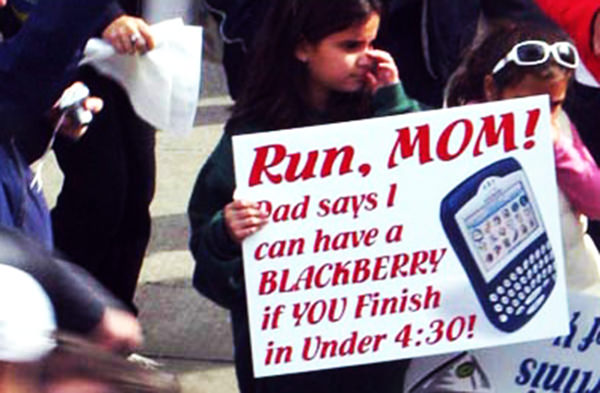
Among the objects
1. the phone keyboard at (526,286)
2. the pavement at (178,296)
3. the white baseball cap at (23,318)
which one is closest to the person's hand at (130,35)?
the pavement at (178,296)

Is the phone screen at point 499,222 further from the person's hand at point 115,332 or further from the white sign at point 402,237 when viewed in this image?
the person's hand at point 115,332

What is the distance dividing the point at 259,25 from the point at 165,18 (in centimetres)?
31

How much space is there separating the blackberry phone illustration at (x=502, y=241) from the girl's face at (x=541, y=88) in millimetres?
352

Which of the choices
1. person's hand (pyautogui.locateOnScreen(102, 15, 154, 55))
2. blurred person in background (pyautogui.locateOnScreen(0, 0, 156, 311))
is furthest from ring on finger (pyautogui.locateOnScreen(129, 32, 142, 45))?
blurred person in background (pyautogui.locateOnScreen(0, 0, 156, 311))

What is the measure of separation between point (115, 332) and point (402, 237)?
1.42 meters

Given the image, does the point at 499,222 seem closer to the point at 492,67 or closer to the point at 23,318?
the point at 492,67

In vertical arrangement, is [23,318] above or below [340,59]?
above

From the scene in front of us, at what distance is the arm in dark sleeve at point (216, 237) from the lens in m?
4.04

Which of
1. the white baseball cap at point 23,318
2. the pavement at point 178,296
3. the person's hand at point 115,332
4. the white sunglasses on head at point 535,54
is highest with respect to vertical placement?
the white baseball cap at point 23,318

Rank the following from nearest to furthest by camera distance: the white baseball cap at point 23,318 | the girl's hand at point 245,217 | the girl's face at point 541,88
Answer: the white baseball cap at point 23,318, the girl's hand at point 245,217, the girl's face at point 541,88

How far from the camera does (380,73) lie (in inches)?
164

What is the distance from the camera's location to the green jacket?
13.4ft

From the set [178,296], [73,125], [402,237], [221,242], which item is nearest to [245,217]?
[221,242]

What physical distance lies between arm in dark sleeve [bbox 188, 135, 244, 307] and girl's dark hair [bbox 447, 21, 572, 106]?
57cm
